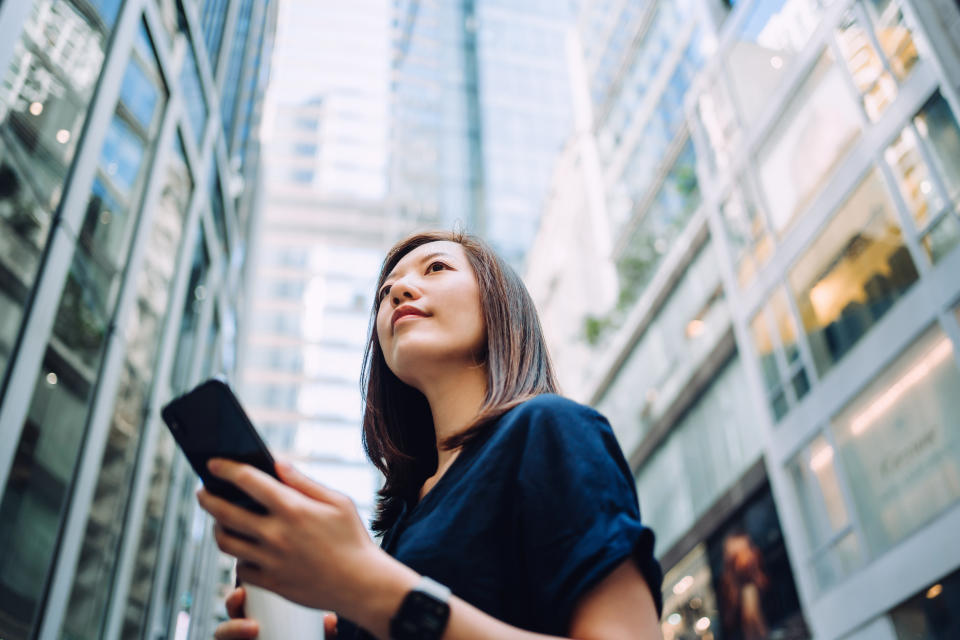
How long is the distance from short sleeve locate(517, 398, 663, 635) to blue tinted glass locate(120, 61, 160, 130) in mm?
8204

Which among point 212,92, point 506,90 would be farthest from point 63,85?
point 506,90

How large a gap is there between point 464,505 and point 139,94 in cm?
881

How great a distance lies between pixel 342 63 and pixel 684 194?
70376 mm

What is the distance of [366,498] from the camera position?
2069 inches

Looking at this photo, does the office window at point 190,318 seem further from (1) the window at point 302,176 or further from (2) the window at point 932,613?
(1) the window at point 302,176

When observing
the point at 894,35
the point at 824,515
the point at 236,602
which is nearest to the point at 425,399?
the point at 236,602

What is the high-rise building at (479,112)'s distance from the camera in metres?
63.1

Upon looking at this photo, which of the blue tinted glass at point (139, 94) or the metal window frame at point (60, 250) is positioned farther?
the blue tinted glass at point (139, 94)

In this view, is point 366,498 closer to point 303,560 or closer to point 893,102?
point 893,102

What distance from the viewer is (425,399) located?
6.61 feet

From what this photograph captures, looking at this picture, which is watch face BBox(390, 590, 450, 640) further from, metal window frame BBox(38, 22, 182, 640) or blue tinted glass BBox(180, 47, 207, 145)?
blue tinted glass BBox(180, 47, 207, 145)

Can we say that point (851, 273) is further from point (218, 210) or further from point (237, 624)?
point (237, 624)

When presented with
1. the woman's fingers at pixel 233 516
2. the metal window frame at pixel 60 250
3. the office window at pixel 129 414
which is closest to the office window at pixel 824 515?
the office window at pixel 129 414

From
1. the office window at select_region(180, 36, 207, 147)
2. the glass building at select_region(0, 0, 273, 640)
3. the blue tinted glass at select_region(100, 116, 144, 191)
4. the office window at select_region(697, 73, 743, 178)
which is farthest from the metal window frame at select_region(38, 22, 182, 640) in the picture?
the office window at select_region(697, 73, 743, 178)
